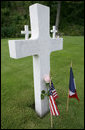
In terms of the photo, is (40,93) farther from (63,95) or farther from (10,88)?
(10,88)

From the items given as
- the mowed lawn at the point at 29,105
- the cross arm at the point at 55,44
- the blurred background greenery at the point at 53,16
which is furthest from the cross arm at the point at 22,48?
the blurred background greenery at the point at 53,16

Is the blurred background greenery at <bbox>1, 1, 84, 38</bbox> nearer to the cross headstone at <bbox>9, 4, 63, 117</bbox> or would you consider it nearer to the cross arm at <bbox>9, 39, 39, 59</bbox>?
Answer: the cross headstone at <bbox>9, 4, 63, 117</bbox>

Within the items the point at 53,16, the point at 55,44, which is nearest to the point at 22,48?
the point at 55,44

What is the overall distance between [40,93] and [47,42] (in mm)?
1004

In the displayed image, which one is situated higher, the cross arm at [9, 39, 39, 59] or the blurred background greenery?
the blurred background greenery

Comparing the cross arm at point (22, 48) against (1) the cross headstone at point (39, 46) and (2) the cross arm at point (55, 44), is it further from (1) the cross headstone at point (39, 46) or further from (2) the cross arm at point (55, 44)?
(2) the cross arm at point (55, 44)

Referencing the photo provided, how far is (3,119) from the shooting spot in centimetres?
233

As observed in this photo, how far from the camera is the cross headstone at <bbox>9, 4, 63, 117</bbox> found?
1.64 m

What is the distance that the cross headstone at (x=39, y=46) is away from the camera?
1.64 metres

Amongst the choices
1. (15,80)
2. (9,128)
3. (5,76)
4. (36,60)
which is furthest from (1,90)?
(36,60)

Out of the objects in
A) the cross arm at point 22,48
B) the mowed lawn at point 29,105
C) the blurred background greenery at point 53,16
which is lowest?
the mowed lawn at point 29,105

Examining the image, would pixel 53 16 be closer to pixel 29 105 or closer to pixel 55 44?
pixel 55 44

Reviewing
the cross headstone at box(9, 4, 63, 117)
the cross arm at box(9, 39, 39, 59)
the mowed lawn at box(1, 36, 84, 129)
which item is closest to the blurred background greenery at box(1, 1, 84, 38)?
the mowed lawn at box(1, 36, 84, 129)

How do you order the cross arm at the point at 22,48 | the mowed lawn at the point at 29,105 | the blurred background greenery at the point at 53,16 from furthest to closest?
the blurred background greenery at the point at 53,16, the mowed lawn at the point at 29,105, the cross arm at the point at 22,48
